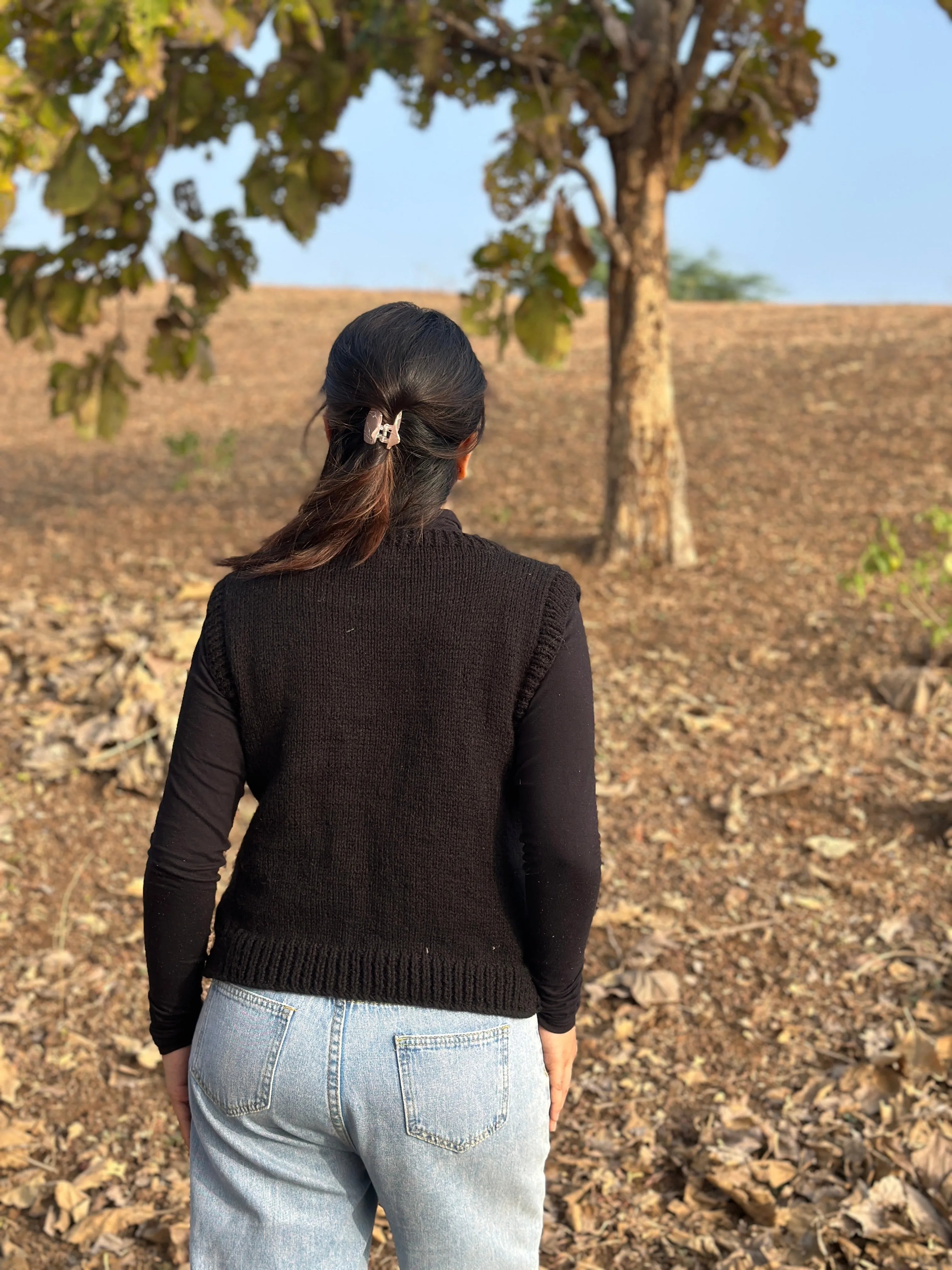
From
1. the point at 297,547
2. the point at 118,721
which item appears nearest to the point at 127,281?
the point at 118,721

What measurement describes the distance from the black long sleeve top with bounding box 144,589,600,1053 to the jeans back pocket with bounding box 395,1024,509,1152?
15 centimetres

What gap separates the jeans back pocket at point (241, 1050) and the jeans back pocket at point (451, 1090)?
0.17 m

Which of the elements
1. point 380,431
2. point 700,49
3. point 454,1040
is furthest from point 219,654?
point 700,49

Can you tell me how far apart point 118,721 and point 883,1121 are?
11.1 feet

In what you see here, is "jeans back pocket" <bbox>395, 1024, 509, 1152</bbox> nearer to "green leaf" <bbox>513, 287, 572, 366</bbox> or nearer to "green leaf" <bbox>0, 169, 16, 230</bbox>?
"green leaf" <bbox>0, 169, 16, 230</bbox>

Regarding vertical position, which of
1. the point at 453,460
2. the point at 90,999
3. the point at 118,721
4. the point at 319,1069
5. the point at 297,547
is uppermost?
the point at 453,460

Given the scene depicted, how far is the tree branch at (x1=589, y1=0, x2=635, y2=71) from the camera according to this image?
20.5 ft

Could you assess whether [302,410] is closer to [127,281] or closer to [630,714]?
[127,281]

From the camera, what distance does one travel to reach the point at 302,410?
12.3 metres

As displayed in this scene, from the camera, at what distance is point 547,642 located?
1.51 m

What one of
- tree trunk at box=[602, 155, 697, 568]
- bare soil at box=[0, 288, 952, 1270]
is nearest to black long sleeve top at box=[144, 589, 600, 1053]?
bare soil at box=[0, 288, 952, 1270]

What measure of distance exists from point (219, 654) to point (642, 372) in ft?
18.6

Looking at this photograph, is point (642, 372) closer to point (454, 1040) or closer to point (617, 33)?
point (617, 33)

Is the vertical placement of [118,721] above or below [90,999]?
above
